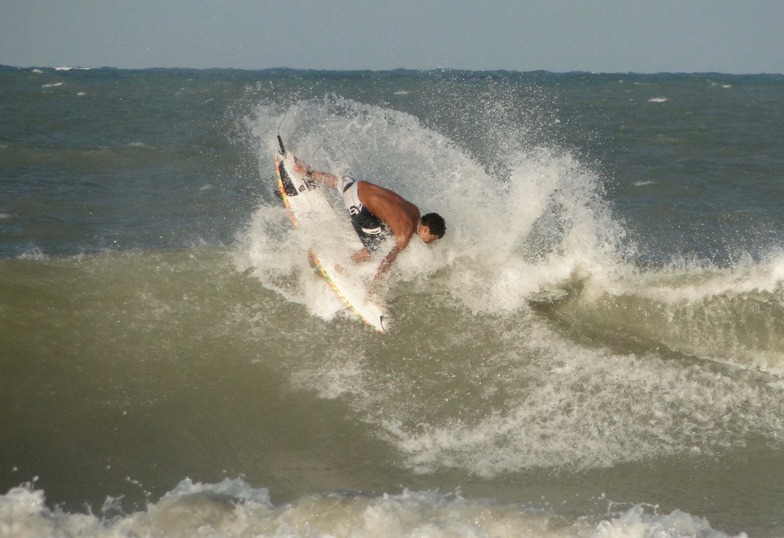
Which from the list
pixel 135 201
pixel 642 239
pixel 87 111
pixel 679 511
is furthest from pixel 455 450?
pixel 87 111

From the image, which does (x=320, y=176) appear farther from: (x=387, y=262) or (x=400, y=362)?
(x=400, y=362)

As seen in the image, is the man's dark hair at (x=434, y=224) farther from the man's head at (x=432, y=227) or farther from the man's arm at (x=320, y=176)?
the man's arm at (x=320, y=176)

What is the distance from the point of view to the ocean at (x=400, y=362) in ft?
14.8

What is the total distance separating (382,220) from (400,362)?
50.8 inches

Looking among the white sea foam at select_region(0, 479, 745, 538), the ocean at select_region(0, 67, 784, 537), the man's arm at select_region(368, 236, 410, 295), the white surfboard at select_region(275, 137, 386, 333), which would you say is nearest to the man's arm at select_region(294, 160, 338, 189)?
the white surfboard at select_region(275, 137, 386, 333)

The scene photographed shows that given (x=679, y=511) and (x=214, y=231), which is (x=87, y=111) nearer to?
(x=214, y=231)

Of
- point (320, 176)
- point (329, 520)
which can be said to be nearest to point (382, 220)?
point (320, 176)

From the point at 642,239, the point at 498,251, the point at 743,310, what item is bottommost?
the point at 743,310

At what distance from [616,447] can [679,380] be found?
3.83 feet

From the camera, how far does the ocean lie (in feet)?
14.8

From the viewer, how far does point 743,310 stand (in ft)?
23.0

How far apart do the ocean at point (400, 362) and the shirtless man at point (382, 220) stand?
0.63m

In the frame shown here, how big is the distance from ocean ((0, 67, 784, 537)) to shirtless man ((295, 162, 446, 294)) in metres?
0.63

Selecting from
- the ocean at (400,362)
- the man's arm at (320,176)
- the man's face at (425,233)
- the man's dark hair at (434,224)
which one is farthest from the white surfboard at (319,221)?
the man's dark hair at (434,224)
